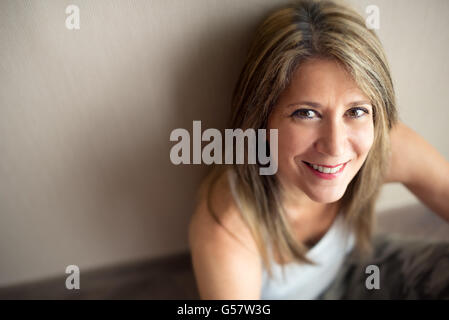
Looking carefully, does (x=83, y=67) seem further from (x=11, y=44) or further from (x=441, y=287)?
(x=441, y=287)

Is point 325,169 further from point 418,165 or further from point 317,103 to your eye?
point 418,165

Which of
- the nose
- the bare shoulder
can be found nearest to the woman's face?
the nose

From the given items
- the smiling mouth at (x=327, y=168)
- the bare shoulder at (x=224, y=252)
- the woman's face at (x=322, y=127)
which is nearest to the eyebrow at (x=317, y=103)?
the woman's face at (x=322, y=127)

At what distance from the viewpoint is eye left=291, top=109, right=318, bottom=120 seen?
0.53 m

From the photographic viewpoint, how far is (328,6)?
0.56 m

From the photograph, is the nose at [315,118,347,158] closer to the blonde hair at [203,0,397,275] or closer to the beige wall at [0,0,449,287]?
the blonde hair at [203,0,397,275]

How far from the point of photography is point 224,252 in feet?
2.16

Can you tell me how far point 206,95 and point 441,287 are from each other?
0.64m

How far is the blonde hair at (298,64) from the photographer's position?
51 cm

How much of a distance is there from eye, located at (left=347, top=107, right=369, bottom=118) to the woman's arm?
6.6 inches

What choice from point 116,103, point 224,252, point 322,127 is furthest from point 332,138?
point 116,103

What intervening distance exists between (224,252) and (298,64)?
1.18 ft
